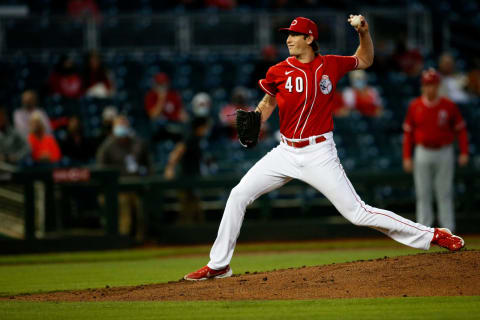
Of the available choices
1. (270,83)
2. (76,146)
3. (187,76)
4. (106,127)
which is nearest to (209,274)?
(270,83)

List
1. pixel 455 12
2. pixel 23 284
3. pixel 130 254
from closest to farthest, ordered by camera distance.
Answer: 1. pixel 23 284
2. pixel 130 254
3. pixel 455 12

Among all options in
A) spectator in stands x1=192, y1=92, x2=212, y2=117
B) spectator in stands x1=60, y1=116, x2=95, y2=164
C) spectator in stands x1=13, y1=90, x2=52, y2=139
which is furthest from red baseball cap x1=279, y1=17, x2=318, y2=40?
spectator in stands x1=192, y1=92, x2=212, y2=117

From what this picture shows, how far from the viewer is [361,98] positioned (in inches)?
630

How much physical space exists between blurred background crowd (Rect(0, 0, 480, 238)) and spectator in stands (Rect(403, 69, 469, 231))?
3.05m

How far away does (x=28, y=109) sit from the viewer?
1333 centimetres

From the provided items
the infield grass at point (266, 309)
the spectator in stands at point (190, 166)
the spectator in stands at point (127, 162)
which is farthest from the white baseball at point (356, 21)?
the spectator in stands at point (127, 162)

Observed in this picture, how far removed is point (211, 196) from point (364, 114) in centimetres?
410

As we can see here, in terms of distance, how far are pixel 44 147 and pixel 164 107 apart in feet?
9.26

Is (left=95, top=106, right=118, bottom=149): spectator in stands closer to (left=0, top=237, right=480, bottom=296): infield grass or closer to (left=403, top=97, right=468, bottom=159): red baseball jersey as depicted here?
(left=0, top=237, right=480, bottom=296): infield grass

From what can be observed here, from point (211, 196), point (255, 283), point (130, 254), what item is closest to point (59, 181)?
point (130, 254)

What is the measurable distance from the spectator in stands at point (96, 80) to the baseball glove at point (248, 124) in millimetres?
8503

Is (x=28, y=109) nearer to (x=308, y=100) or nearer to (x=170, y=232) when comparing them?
(x=170, y=232)

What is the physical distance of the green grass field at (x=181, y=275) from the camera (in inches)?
216

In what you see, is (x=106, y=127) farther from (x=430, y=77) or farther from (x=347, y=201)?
(x=347, y=201)
